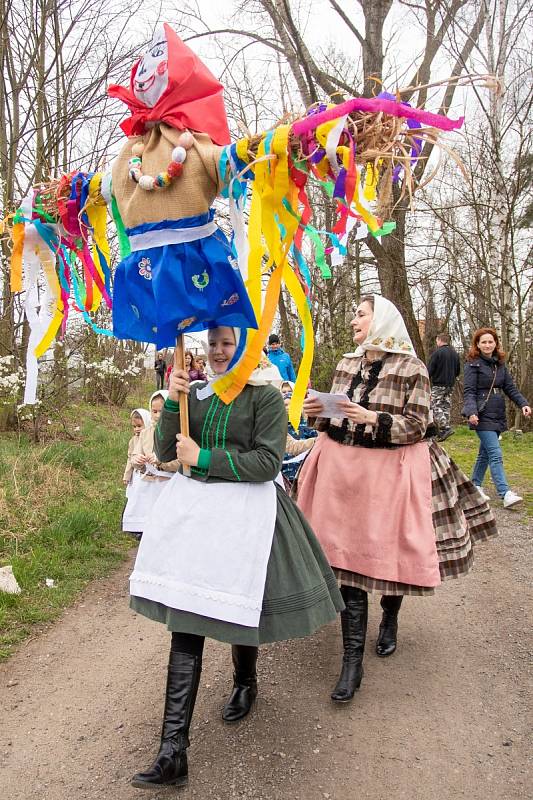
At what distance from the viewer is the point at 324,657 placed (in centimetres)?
356

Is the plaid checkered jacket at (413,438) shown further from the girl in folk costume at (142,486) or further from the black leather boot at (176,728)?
the girl in folk costume at (142,486)

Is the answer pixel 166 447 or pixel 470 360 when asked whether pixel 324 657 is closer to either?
pixel 166 447

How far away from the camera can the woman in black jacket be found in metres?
6.93

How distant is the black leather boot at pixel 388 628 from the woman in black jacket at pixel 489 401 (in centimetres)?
368

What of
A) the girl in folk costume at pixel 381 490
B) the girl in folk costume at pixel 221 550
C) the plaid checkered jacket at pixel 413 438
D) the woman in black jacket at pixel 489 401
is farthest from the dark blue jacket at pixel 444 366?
the girl in folk costume at pixel 221 550

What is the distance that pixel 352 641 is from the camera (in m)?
3.21

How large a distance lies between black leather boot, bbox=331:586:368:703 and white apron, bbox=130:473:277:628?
96 centimetres

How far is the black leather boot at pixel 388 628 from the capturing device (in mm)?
3592

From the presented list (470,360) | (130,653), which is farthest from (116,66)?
(130,653)

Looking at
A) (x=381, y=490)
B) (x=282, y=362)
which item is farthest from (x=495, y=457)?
(x=381, y=490)

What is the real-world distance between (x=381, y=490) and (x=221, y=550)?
3.78 feet

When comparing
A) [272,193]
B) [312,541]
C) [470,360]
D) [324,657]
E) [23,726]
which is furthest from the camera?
[470,360]

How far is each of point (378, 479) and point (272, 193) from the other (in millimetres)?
1640

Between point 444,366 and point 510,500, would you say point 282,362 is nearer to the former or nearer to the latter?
point 510,500
